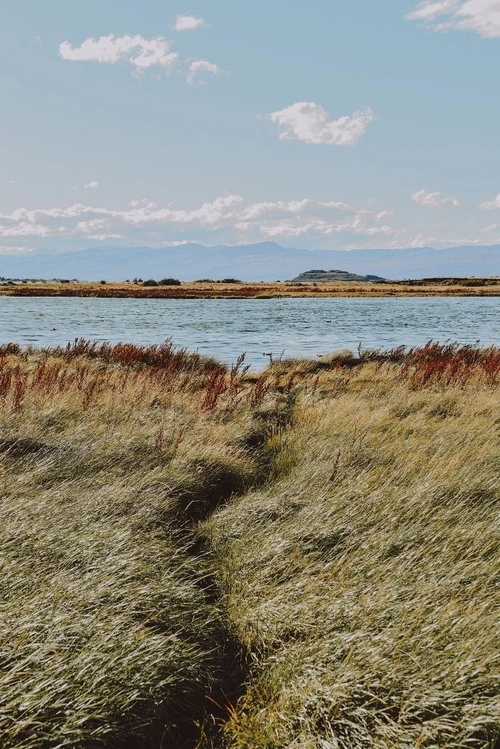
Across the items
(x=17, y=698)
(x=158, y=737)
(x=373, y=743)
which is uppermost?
(x=17, y=698)

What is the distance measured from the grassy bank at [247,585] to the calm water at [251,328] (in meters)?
14.0

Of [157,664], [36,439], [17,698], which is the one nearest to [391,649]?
[157,664]

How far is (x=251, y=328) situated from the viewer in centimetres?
3791

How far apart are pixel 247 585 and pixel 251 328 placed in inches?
1327

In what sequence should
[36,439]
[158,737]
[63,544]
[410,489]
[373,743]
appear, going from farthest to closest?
[36,439], [410,489], [63,544], [158,737], [373,743]

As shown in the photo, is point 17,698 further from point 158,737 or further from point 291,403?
point 291,403

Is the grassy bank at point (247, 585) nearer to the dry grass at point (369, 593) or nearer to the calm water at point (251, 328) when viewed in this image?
the dry grass at point (369, 593)

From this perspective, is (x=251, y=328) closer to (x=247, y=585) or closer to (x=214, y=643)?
(x=247, y=585)

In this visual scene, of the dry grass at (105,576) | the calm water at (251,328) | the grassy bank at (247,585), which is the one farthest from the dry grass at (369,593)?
the calm water at (251,328)

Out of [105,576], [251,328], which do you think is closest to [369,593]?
[105,576]

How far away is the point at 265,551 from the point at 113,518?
1.44 meters

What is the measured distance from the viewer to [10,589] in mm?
3934

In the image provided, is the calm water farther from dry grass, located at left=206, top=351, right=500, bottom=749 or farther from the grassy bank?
dry grass, located at left=206, top=351, right=500, bottom=749

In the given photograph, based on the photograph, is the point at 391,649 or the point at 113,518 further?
the point at 113,518
